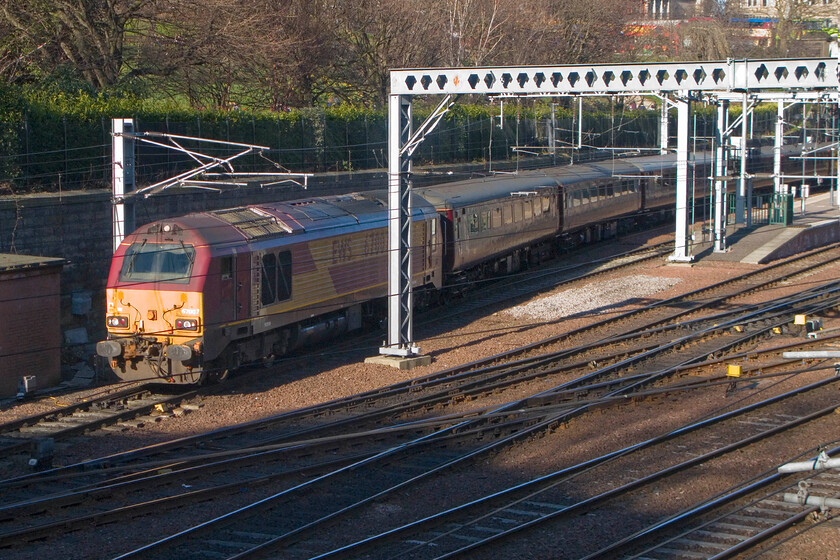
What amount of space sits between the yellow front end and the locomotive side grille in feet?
5.38

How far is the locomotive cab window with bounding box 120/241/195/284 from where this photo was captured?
47.4 feet

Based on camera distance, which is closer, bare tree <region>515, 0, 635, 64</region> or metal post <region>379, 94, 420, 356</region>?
metal post <region>379, 94, 420, 356</region>

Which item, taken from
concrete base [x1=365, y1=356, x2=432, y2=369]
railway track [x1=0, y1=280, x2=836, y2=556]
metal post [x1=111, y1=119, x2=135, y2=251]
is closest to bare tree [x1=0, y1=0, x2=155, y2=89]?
metal post [x1=111, y1=119, x2=135, y2=251]

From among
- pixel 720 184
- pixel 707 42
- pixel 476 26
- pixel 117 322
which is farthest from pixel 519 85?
pixel 707 42

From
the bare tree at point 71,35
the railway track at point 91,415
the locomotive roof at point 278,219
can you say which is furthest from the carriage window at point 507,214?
the bare tree at point 71,35

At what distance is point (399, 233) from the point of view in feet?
53.8

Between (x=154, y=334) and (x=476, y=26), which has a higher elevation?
(x=476, y=26)

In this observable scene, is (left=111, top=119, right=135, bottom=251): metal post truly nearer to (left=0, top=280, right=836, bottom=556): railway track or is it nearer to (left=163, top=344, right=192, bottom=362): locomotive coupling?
(left=163, top=344, right=192, bottom=362): locomotive coupling

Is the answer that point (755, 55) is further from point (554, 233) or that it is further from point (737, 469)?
point (737, 469)

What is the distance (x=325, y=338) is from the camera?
17531 mm

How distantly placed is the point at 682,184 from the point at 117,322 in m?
16.4

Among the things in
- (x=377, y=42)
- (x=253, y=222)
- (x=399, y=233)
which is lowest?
(x=399, y=233)

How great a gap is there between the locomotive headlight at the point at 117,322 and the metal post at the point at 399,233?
14.1ft

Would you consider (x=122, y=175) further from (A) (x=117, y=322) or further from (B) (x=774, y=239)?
(B) (x=774, y=239)
